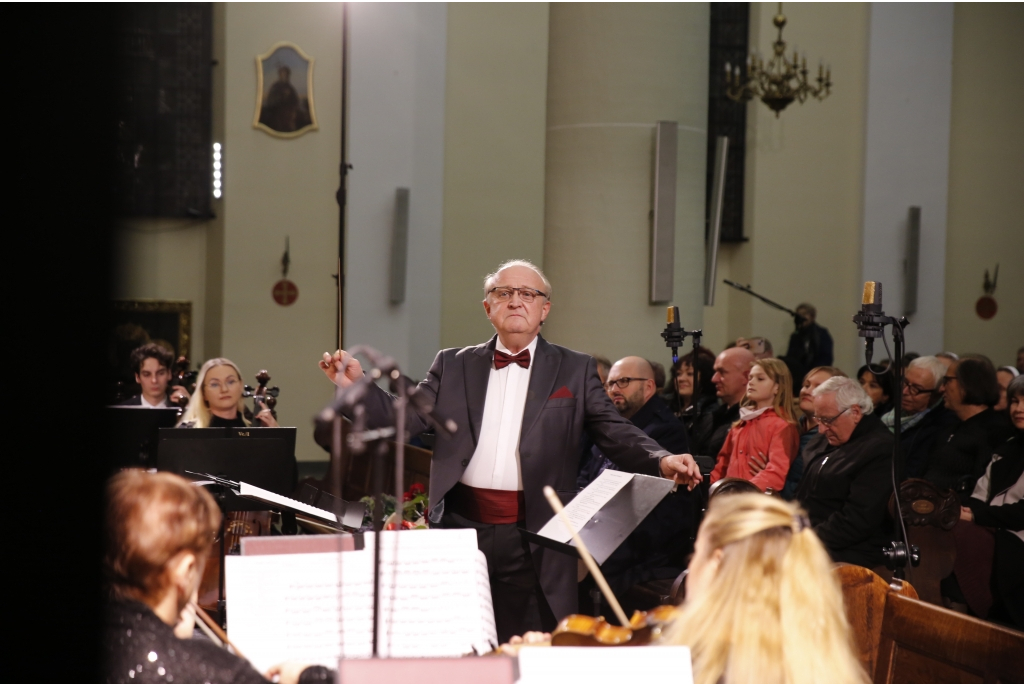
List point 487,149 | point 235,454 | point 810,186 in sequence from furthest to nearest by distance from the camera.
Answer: point 810,186 → point 487,149 → point 235,454

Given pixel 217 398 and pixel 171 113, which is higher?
pixel 171 113

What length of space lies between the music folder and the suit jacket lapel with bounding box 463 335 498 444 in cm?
59

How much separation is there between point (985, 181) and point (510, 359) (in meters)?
11.0

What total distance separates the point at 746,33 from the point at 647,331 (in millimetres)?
7077

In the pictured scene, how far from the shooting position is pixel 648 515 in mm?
4492

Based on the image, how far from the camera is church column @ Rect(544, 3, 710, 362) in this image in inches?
282

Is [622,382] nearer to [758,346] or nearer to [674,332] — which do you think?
[674,332]

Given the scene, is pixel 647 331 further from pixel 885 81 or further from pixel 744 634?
pixel 885 81

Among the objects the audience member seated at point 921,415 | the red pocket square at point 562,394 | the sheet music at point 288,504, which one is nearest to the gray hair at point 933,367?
the audience member seated at point 921,415

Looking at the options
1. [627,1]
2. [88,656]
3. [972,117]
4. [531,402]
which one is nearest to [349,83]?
[627,1]

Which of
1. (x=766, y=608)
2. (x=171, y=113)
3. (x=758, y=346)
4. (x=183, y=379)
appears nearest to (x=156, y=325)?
(x=171, y=113)

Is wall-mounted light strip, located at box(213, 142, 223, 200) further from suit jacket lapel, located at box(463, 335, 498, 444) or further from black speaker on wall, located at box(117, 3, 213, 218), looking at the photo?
suit jacket lapel, located at box(463, 335, 498, 444)

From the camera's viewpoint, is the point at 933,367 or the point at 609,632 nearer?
the point at 609,632

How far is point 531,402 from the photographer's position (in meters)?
3.41
